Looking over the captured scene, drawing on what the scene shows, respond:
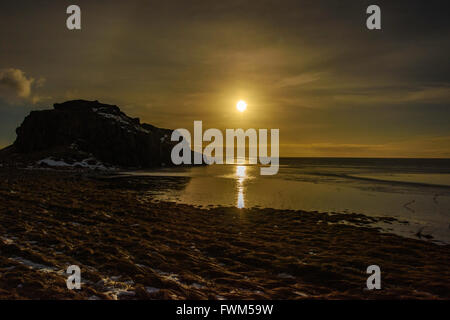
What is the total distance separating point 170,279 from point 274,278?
3.54 metres

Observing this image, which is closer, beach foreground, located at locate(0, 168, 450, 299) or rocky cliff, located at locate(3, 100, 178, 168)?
beach foreground, located at locate(0, 168, 450, 299)

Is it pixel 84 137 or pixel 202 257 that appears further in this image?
pixel 84 137

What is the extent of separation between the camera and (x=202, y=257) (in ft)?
34.2

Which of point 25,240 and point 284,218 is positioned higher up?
point 25,240

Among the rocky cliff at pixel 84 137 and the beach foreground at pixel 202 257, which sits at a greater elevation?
the rocky cliff at pixel 84 137

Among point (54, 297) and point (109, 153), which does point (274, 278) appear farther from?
point (109, 153)

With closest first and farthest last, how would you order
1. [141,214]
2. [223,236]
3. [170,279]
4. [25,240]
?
[170,279]
[25,240]
[223,236]
[141,214]

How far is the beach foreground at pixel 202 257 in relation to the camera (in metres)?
7.38

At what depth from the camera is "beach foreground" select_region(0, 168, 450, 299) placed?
24.2ft

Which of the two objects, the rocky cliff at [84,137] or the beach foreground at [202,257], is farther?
the rocky cliff at [84,137]

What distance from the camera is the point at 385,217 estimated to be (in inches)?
772

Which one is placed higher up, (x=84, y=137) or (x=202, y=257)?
(x=84, y=137)

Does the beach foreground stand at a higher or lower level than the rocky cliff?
lower
